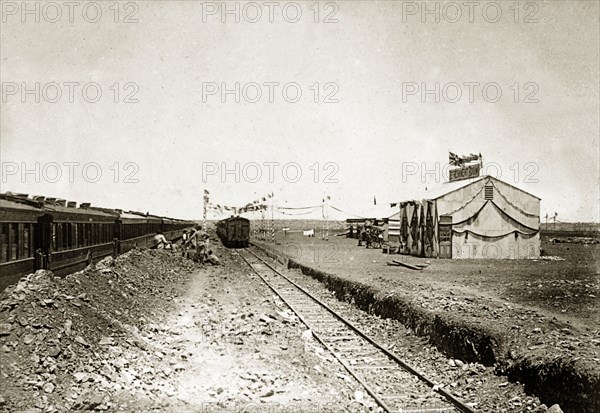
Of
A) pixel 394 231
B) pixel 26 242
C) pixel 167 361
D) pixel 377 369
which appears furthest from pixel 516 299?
pixel 394 231

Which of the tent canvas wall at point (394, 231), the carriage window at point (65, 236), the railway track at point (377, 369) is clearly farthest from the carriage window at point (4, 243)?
the tent canvas wall at point (394, 231)

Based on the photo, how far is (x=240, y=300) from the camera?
1666 cm

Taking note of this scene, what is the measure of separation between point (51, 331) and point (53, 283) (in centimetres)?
184

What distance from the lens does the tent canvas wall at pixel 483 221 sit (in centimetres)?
2722

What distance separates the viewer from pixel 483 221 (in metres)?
27.5

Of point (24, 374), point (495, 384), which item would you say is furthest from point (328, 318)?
point (24, 374)

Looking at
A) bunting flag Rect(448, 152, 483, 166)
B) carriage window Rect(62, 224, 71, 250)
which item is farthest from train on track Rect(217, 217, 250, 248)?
carriage window Rect(62, 224, 71, 250)

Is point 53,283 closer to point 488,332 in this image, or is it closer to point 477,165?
point 488,332

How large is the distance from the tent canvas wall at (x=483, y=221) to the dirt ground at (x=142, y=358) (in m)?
15.9

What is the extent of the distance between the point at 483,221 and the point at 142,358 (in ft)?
74.6

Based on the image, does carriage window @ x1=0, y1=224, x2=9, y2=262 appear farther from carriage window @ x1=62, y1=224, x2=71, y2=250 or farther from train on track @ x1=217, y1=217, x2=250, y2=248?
train on track @ x1=217, y1=217, x2=250, y2=248

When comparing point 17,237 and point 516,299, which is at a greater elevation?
point 17,237

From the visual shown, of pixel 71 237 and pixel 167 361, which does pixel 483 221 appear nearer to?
pixel 71 237

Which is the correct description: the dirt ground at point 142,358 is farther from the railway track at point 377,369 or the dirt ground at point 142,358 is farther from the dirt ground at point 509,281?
the dirt ground at point 509,281
